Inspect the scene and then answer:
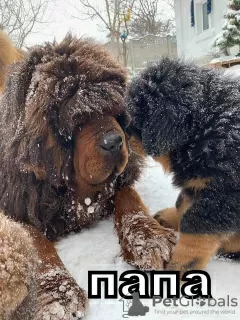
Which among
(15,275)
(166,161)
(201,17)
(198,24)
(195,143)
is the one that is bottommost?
(15,275)

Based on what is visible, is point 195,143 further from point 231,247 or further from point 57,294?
point 57,294

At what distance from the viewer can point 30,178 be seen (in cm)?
221

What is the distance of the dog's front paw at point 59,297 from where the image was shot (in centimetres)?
151

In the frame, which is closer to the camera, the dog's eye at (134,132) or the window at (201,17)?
the dog's eye at (134,132)

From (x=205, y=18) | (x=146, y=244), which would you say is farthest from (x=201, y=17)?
(x=146, y=244)

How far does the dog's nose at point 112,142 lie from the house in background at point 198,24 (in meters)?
11.5

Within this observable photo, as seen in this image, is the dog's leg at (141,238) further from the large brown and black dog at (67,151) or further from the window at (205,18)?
the window at (205,18)

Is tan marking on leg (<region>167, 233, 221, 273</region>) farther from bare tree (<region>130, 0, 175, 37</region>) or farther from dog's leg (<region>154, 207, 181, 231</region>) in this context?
bare tree (<region>130, 0, 175, 37</region>)

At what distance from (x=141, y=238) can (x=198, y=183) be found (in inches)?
15.6

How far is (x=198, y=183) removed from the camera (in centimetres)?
189

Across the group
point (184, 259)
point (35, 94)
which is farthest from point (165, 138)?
point (35, 94)

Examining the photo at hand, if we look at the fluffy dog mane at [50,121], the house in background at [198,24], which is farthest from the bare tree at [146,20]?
the fluffy dog mane at [50,121]

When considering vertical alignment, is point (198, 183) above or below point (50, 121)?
below

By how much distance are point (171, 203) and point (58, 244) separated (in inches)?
34.6
